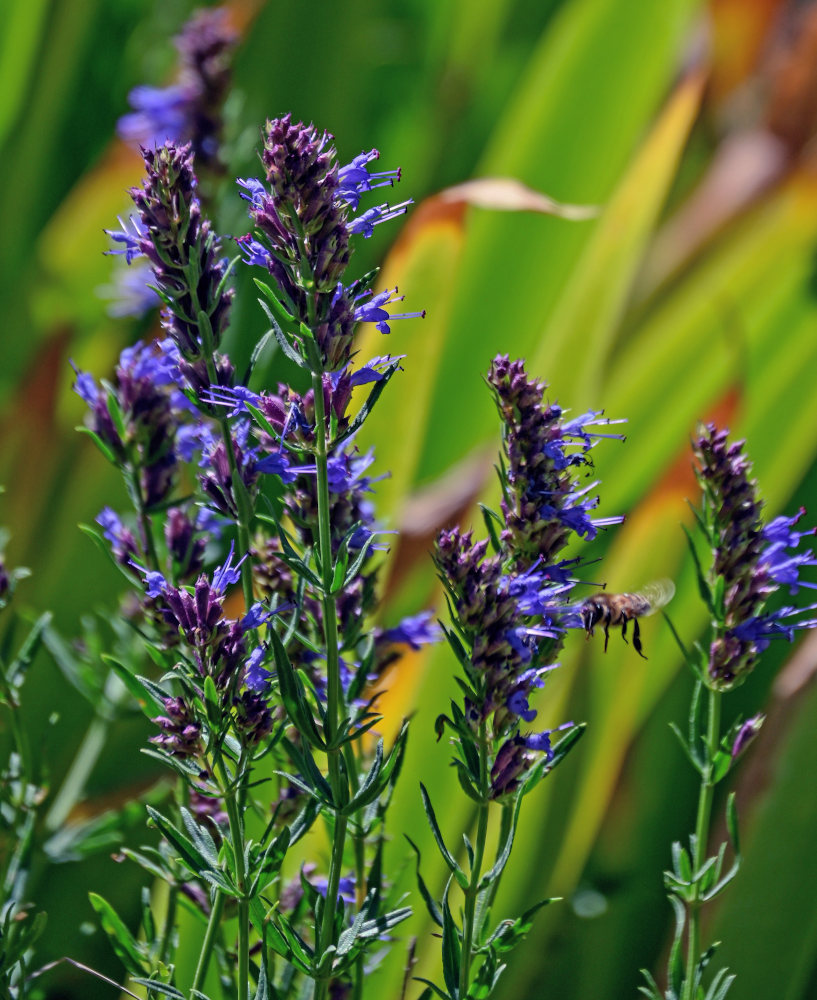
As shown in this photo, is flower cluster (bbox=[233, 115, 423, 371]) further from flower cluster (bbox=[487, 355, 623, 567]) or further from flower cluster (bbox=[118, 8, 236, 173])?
flower cluster (bbox=[118, 8, 236, 173])

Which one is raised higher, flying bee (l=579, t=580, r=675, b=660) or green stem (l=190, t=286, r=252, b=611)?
green stem (l=190, t=286, r=252, b=611)

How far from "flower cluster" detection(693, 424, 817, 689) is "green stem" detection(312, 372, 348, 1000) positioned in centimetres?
20

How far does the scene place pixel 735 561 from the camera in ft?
1.79

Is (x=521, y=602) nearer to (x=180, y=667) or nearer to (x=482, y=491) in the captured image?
(x=180, y=667)

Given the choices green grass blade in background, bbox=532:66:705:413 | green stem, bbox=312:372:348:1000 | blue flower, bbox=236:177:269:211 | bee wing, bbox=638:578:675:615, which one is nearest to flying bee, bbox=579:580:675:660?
bee wing, bbox=638:578:675:615

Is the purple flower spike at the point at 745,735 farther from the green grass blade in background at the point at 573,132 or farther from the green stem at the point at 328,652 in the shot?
the green grass blade in background at the point at 573,132

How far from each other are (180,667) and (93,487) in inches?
31.1

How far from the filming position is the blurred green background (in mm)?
925

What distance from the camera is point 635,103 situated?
1.45 meters

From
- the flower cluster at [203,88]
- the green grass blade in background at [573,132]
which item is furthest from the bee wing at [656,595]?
the green grass blade in background at [573,132]

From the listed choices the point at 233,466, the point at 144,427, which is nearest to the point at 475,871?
the point at 233,466

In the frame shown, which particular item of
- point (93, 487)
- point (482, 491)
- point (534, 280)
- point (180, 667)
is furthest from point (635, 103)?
point (180, 667)

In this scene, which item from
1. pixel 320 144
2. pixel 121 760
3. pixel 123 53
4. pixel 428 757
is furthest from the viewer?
pixel 123 53

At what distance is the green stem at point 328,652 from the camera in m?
0.44
